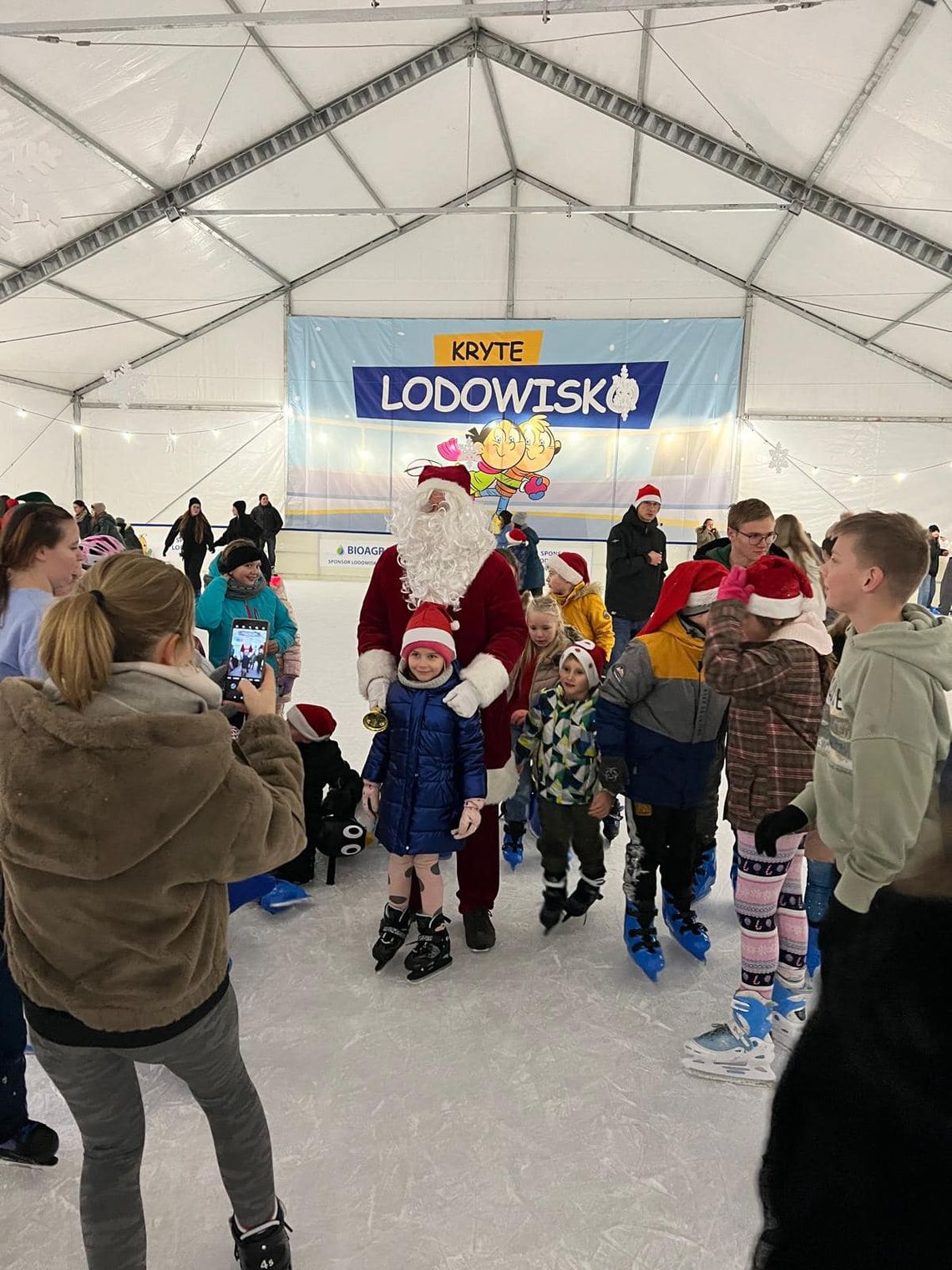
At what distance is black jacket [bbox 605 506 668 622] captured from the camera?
18.1 feet

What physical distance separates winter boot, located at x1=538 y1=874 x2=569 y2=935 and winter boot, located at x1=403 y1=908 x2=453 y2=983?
1.13 feet

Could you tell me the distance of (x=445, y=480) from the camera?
2363 millimetres

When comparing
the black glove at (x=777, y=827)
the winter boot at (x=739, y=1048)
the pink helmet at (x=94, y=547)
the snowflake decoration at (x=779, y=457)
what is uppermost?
the snowflake decoration at (x=779, y=457)

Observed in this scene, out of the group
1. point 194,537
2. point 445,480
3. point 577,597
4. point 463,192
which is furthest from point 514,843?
point 463,192

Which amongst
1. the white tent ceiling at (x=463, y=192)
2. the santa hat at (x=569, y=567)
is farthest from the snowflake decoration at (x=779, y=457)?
the santa hat at (x=569, y=567)

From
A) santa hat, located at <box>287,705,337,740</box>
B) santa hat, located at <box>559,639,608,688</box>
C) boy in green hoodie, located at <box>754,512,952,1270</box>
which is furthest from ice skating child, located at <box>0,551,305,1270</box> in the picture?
santa hat, located at <box>287,705,337,740</box>

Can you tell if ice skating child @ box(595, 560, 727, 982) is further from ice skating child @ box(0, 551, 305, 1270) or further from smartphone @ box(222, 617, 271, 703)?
ice skating child @ box(0, 551, 305, 1270)

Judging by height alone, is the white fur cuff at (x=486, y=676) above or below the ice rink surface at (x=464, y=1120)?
above

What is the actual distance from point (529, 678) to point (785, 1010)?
1340 millimetres

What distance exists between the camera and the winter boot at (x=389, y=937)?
225 centimetres

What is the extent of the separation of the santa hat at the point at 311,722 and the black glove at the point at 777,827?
1.85 metres

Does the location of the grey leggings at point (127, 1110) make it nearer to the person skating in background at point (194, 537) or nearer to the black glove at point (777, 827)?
the black glove at point (777, 827)

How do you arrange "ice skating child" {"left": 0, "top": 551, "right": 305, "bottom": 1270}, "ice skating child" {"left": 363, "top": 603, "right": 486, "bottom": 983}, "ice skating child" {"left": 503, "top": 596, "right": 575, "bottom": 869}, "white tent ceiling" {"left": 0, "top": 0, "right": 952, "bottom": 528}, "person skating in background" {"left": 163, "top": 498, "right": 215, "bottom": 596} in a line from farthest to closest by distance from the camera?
"person skating in background" {"left": 163, "top": 498, "right": 215, "bottom": 596} < "white tent ceiling" {"left": 0, "top": 0, "right": 952, "bottom": 528} < "ice skating child" {"left": 503, "top": 596, "right": 575, "bottom": 869} < "ice skating child" {"left": 363, "top": 603, "right": 486, "bottom": 983} < "ice skating child" {"left": 0, "top": 551, "right": 305, "bottom": 1270}

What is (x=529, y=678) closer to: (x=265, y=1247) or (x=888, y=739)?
(x=888, y=739)
